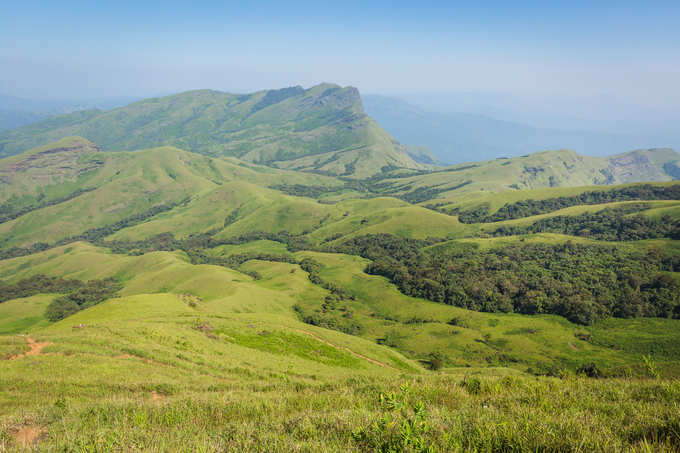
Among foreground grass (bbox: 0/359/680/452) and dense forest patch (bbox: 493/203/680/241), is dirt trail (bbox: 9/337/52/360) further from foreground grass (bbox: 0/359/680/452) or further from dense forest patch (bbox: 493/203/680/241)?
dense forest patch (bbox: 493/203/680/241)

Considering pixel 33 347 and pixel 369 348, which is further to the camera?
pixel 369 348

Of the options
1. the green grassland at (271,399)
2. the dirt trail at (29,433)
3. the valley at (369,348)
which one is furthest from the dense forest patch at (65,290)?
the dirt trail at (29,433)

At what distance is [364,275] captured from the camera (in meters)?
165

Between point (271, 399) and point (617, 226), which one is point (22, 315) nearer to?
→ point (271, 399)

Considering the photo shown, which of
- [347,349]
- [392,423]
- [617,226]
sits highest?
[392,423]

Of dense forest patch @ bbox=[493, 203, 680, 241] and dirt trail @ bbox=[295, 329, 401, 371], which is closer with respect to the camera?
dirt trail @ bbox=[295, 329, 401, 371]

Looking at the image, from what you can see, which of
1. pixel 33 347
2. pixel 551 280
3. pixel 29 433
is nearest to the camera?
pixel 29 433

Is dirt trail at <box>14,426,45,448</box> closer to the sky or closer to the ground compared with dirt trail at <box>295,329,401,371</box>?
closer to the sky

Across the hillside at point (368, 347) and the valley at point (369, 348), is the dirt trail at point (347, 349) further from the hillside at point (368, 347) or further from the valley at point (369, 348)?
the hillside at point (368, 347)

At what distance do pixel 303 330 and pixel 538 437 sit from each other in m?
54.3

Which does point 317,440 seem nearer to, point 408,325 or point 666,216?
point 408,325

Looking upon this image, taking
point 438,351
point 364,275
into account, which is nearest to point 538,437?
point 438,351

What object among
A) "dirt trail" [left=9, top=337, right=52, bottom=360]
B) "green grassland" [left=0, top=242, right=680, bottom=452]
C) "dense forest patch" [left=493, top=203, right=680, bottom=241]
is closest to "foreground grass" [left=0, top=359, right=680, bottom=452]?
"green grassland" [left=0, top=242, right=680, bottom=452]

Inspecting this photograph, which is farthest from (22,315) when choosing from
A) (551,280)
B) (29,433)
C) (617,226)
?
(617,226)
